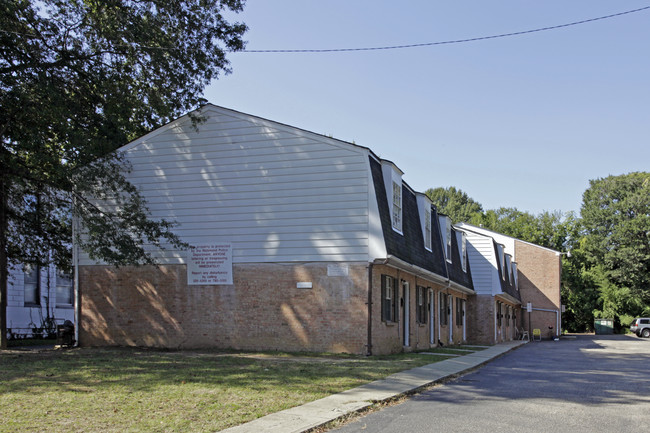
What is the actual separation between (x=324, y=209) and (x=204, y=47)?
243 inches

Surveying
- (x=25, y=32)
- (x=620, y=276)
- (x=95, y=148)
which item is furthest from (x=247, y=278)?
(x=620, y=276)

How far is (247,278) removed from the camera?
18.5 meters

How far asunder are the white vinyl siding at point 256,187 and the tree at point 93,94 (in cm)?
75

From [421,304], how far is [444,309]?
16.5 ft

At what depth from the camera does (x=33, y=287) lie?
89.0 feet

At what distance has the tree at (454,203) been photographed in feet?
290

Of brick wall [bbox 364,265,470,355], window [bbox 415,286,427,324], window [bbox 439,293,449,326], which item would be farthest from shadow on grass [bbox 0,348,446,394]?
window [bbox 439,293,449,326]

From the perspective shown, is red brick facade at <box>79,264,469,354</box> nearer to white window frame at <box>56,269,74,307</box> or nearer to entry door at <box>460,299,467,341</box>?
white window frame at <box>56,269,74,307</box>

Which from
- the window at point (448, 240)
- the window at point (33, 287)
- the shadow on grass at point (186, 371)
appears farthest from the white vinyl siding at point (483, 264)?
the window at point (33, 287)

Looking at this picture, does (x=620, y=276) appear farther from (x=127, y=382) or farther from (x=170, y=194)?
(x=127, y=382)

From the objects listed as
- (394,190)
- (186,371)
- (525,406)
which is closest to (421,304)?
(394,190)

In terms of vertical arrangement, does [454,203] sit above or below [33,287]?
above

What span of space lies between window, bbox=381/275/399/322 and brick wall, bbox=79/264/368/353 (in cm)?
147

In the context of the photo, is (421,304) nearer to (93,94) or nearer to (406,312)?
(406,312)
